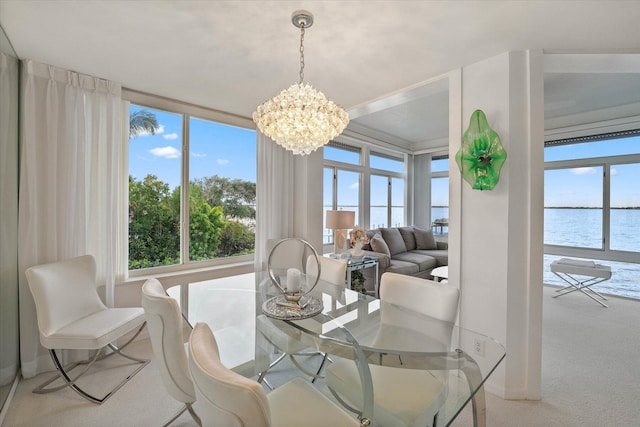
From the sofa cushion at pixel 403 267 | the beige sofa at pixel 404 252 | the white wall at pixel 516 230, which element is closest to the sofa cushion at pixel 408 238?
the beige sofa at pixel 404 252

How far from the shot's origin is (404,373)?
1.47 metres

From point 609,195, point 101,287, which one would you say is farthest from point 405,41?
point 609,195

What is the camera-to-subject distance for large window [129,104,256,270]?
3053 mm

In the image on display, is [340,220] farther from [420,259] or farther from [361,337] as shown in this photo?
[361,337]

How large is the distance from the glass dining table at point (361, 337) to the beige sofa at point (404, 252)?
215 cm

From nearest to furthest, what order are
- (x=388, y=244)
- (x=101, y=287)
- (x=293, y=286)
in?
(x=293, y=286)
(x=101, y=287)
(x=388, y=244)

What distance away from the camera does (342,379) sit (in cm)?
149

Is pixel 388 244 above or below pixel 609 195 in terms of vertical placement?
below

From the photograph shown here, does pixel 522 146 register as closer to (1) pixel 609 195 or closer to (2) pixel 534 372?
(2) pixel 534 372

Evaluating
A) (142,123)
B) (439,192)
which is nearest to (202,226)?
(142,123)

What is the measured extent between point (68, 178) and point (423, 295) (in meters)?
3.13

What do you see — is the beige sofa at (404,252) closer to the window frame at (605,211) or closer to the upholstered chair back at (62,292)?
the window frame at (605,211)

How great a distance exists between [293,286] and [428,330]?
873 mm

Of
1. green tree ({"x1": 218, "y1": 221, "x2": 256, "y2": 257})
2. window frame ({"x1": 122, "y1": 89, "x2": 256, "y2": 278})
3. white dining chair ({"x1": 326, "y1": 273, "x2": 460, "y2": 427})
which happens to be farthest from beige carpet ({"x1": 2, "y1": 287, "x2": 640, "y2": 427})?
green tree ({"x1": 218, "y1": 221, "x2": 256, "y2": 257})
